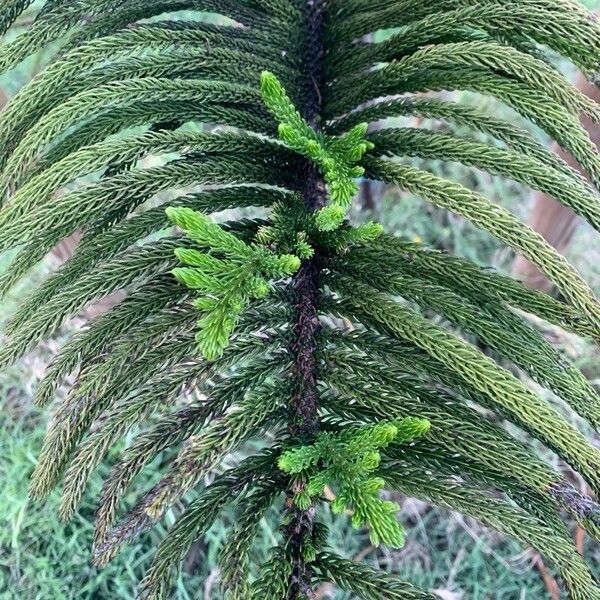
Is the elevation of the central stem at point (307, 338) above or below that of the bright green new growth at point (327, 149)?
below

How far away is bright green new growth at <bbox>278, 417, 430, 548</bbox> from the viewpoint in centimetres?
74

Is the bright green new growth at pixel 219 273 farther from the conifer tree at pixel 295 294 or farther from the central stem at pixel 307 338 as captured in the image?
the central stem at pixel 307 338

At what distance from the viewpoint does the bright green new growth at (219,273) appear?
0.76 meters

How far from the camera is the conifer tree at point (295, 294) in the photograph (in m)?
0.89

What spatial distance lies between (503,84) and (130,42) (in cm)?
63

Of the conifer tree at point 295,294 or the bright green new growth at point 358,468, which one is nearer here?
the bright green new growth at point 358,468

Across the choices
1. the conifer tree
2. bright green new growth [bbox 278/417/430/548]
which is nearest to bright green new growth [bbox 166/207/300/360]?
the conifer tree

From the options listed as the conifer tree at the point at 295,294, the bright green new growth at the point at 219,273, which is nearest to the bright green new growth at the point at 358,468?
the conifer tree at the point at 295,294

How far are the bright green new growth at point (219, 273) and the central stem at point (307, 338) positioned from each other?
200mm

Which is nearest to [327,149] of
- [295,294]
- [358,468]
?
[295,294]

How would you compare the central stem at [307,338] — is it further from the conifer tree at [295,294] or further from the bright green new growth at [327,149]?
the bright green new growth at [327,149]

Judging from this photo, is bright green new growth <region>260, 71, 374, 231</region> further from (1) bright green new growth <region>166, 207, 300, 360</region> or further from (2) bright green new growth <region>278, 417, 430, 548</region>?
(2) bright green new growth <region>278, 417, 430, 548</region>

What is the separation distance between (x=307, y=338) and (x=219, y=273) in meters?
0.26

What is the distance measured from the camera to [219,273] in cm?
82
